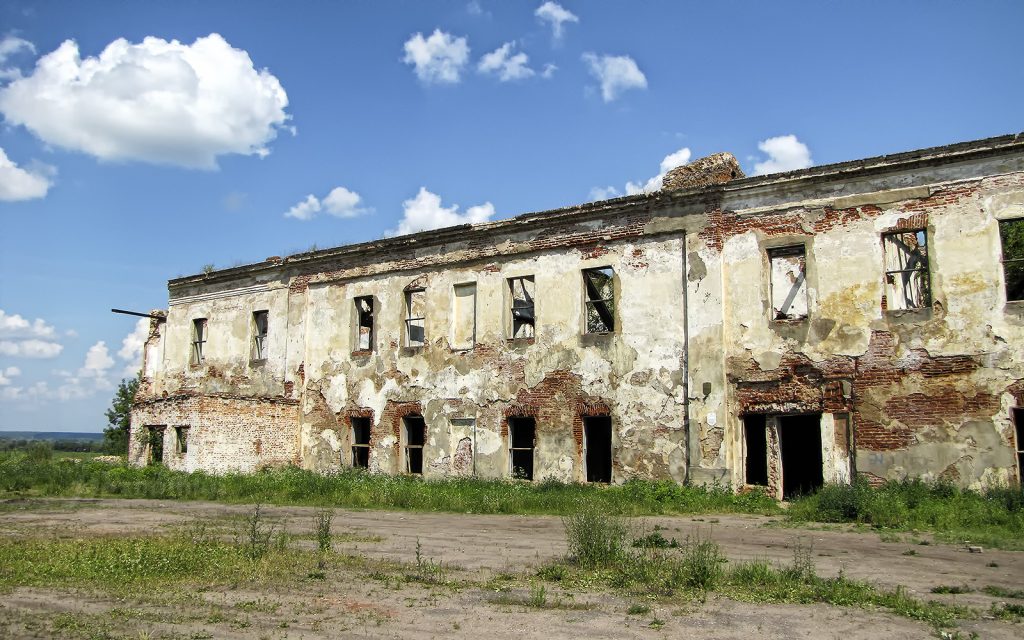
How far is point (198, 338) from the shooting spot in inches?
1024

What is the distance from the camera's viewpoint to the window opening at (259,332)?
24178 millimetres

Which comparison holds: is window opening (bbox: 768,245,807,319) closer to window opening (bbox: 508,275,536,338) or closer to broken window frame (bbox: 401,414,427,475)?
window opening (bbox: 508,275,536,338)

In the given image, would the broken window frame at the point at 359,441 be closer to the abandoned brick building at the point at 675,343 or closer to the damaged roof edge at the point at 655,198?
the abandoned brick building at the point at 675,343

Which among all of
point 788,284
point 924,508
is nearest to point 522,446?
point 788,284

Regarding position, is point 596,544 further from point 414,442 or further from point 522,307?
point 414,442

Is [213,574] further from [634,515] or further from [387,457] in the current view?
[387,457]

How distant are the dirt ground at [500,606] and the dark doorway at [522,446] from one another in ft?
24.3

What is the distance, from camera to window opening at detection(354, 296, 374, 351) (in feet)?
72.3

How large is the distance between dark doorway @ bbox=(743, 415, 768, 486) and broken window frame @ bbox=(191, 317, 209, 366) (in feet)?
57.6

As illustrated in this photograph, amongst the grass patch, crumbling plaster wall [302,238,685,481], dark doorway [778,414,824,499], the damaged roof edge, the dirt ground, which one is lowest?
the dirt ground

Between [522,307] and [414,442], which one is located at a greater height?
[522,307]

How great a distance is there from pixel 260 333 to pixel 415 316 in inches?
216

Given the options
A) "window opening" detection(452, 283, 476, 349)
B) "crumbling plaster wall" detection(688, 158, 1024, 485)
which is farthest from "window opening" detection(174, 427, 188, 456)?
"crumbling plaster wall" detection(688, 158, 1024, 485)

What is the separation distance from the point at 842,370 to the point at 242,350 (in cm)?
1727
